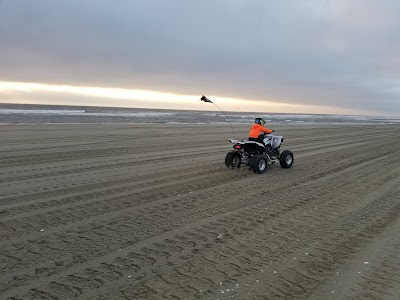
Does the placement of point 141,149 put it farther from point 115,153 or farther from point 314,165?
point 314,165

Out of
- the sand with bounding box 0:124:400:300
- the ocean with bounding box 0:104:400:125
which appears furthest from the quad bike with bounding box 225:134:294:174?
the ocean with bounding box 0:104:400:125

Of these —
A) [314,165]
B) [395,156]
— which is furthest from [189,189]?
[395,156]

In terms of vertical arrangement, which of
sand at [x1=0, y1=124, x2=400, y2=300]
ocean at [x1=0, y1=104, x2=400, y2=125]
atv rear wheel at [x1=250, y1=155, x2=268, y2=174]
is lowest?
sand at [x1=0, y1=124, x2=400, y2=300]

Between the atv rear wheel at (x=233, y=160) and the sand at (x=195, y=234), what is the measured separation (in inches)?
21.2

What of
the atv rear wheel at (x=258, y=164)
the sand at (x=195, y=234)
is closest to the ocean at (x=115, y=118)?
the atv rear wheel at (x=258, y=164)

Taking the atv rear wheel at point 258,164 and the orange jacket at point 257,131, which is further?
the orange jacket at point 257,131

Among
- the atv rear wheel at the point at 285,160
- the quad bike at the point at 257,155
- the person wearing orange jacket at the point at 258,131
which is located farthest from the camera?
the atv rear wheel at the point at 285,160

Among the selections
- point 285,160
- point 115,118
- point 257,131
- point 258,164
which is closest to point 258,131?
point 257,131

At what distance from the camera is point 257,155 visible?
9430 mm

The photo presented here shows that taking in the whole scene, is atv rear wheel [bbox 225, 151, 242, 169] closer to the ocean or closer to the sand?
the sand

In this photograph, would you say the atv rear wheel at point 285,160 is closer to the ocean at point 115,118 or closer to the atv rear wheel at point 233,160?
the atv rear wheel at point 233,160

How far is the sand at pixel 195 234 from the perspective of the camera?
3.35 meters

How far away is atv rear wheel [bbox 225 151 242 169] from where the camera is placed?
955cm

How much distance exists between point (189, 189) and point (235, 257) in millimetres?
3223
